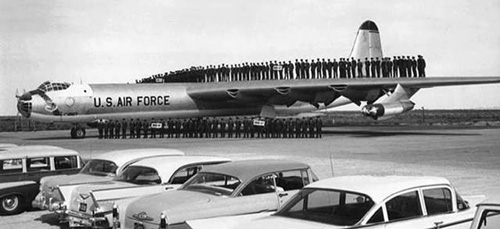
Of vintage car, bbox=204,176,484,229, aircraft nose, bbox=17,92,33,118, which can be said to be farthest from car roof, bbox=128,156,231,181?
aircraft nose, bbox=17,92,33,118

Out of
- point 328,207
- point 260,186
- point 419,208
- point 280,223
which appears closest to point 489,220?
point 419,208

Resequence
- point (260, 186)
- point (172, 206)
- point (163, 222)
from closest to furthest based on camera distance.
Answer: point (163, 222)
point (172, 206)
point (260, 186)

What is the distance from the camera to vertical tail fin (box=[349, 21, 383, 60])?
139 ft

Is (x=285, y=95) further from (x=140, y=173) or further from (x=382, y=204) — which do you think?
(x=382, y=204)

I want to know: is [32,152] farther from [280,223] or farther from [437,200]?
[437,200]

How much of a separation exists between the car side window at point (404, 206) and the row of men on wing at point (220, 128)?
23.2 m

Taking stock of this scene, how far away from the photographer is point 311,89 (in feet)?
107

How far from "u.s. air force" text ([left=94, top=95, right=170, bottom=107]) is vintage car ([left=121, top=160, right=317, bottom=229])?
24599 millimetres

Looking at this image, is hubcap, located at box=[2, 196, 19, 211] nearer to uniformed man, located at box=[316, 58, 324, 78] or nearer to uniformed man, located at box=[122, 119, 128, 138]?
uniformed man, located at box=[122, 119, 128, 138]

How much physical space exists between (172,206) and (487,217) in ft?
12.1

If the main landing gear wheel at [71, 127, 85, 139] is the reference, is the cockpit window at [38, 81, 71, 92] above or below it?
above

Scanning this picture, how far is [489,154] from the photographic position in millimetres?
18391

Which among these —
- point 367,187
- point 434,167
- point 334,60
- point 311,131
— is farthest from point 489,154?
point 334,60

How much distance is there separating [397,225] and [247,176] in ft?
8.06
